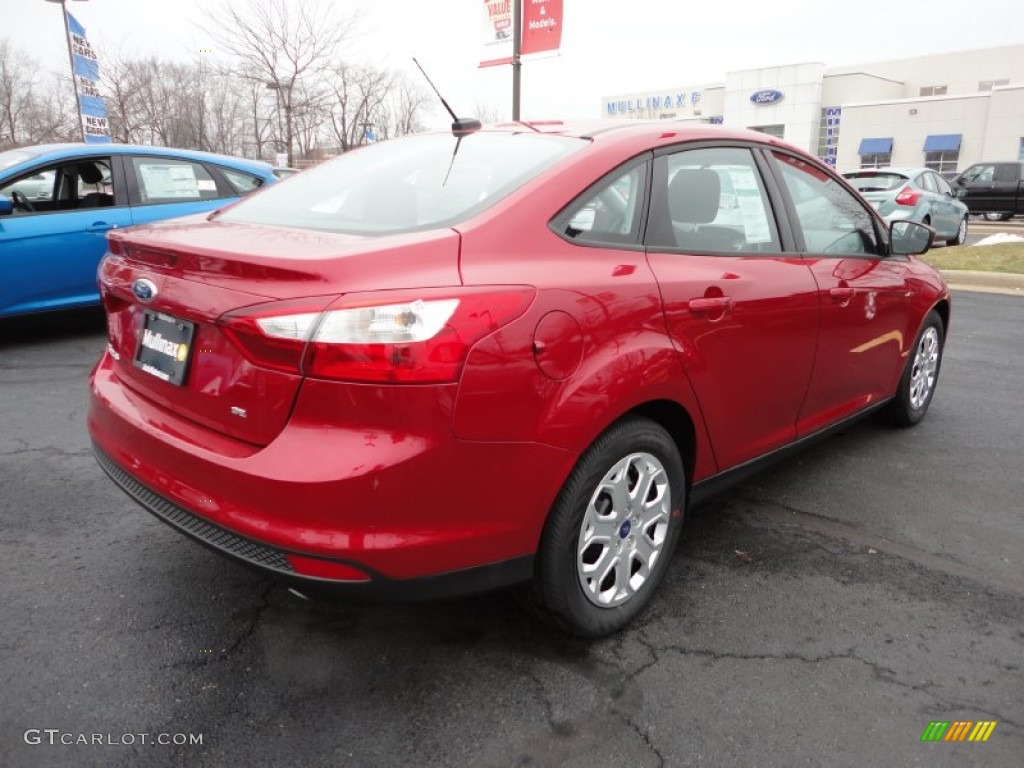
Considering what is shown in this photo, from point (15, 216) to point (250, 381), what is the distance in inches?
198

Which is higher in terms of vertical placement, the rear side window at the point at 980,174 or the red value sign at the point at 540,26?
the red value sign at the point at 540,26

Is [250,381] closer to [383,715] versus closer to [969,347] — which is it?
[383,715]

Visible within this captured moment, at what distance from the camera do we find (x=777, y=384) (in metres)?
2.98

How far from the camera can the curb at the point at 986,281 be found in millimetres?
9680

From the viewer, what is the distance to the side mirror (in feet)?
12.8

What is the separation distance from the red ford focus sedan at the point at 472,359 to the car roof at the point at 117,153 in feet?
13.5

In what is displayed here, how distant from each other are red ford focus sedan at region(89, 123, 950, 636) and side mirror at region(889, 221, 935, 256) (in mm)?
1062

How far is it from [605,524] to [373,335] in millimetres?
964

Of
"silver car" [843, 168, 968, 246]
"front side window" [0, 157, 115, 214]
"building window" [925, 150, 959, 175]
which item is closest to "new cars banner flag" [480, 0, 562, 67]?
"silver car" [843, 168, 968, 246]

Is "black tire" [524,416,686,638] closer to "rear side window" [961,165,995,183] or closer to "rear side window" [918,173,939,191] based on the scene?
"rear side window" [918,173,939,191]

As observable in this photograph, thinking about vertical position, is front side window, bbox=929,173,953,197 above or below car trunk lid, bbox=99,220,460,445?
above

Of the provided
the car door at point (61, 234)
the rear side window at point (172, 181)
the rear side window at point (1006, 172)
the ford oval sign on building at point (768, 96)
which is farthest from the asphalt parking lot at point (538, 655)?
the ford oval sign on building at point (768, 96)

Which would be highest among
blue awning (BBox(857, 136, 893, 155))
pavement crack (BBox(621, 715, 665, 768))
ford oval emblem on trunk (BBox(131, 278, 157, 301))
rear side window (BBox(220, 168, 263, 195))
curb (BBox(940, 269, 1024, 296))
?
blue awning (BBox(857, 136, 893, 155))

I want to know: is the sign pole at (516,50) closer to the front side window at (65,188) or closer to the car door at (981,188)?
the front side window at (65,188)
